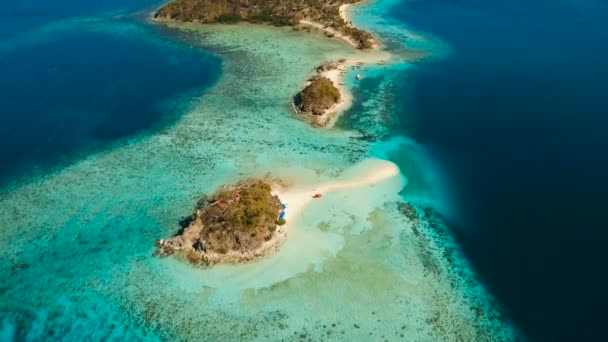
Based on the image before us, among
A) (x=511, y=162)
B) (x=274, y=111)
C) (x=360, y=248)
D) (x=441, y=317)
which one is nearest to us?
(x=441, y=317)

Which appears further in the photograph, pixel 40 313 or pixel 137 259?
pixel 137 259

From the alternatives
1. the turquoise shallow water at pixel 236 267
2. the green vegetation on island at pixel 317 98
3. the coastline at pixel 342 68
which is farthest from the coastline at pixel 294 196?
the green vegetation on island at pixel 317 98

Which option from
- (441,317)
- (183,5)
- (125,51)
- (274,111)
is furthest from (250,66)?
(441,317)

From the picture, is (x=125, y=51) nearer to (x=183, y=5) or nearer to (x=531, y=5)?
(x=183, y=5)

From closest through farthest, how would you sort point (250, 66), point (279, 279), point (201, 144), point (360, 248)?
point (279, 279), point (360, 248), point (201, 144), point (250, 66)

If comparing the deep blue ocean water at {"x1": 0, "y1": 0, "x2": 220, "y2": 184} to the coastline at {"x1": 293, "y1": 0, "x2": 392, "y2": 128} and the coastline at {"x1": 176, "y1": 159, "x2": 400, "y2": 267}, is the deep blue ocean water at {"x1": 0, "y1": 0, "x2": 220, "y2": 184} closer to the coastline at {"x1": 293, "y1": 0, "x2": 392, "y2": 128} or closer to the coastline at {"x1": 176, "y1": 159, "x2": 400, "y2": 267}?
the coastline at {"x1": 293, "y1": 0, "x2": 392, "y2": 128}
